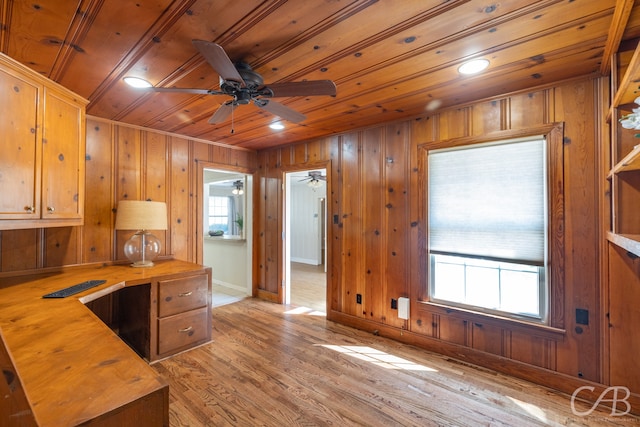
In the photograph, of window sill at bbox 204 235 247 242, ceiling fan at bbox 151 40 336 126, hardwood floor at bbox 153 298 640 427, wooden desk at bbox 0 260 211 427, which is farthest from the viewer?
window sill at bbox 204 235 247 242

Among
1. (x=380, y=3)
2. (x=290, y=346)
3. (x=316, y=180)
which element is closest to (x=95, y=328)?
(x=290, y=346)

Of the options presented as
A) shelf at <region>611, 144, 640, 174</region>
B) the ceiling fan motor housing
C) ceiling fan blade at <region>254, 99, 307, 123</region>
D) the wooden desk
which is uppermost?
the ceiling fan motor housing

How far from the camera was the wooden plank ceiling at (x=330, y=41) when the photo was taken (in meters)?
1.38

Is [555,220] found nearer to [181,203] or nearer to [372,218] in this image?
[372,218]

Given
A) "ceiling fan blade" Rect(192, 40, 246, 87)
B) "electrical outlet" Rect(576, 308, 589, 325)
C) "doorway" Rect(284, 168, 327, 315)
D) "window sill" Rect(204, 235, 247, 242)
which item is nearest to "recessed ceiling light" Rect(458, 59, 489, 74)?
"ceiling fan blade" Rect(192, 40, 246, 87)

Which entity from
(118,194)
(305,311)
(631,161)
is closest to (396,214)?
(631,161)

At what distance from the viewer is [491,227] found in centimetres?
248

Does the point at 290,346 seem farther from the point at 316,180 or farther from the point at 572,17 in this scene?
the point at 316,180

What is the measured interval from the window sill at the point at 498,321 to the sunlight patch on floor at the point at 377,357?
54cm

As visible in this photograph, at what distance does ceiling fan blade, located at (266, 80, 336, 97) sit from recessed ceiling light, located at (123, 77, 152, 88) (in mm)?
1077

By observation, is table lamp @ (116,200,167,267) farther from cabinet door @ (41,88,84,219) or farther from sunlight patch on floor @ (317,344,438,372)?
sunlight patch on floor @ (317,344,438,372)

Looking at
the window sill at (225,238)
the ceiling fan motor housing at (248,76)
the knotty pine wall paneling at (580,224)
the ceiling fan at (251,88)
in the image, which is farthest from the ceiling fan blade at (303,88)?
the window sill at (225,238)

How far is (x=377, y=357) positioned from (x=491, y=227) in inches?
62.1

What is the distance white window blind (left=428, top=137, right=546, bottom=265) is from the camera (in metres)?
2.28
